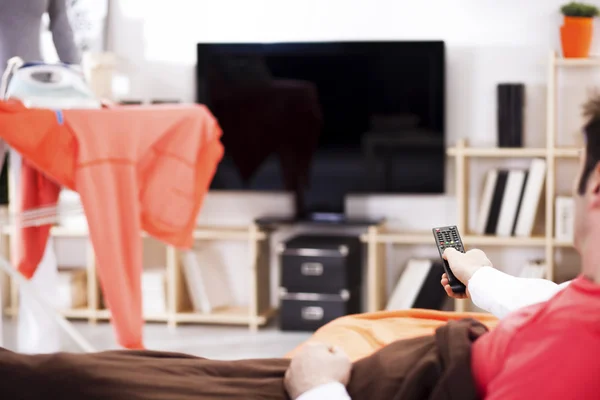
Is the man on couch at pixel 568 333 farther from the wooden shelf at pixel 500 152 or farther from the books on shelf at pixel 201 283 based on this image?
the books on shelf at pixel 201 283

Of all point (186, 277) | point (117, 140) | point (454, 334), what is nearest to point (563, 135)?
point (186, 277)

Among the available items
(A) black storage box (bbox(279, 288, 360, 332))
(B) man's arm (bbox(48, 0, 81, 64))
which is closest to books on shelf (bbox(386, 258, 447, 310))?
(A) black storage box (bbox(279, 288, 360, 332))

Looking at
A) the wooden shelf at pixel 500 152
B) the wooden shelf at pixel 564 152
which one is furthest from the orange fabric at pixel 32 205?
the wooden shelf at pixel 564 152

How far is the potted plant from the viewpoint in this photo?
12.4 feet

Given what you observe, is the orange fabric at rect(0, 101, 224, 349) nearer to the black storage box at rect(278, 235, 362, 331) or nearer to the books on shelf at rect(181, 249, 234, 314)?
the black storage box at rect(278, 235, 362, 331)

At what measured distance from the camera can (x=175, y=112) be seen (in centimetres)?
284

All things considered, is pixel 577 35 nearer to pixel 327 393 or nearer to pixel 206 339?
pixel 206 339

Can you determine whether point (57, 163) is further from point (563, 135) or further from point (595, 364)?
point (563, 135)

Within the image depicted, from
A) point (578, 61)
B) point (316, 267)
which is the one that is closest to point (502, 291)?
point (316, 267)

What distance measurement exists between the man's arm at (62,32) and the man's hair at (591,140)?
304cm

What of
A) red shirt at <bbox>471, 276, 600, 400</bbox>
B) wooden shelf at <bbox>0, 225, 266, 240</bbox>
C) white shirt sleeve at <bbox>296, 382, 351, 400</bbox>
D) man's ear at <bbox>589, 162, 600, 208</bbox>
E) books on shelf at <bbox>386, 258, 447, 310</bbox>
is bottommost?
books on shelf at <bbox>386, 258, 447, 310</bbox>

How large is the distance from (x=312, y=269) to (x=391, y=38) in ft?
3.84

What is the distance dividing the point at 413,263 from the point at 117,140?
1.80 m

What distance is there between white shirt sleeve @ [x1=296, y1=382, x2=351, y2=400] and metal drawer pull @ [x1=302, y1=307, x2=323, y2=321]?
2.61 meters
